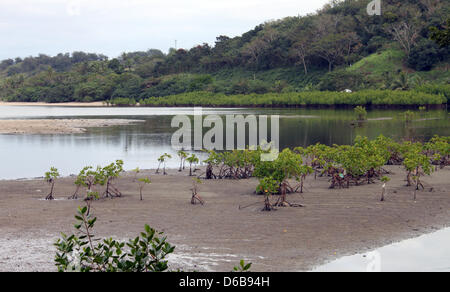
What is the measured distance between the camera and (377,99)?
65.6 meters

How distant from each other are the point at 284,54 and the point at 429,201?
321ft

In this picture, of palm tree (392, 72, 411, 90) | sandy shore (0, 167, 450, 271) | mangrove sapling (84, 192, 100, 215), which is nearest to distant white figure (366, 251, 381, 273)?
sandy shore (0, 167, 450, 271)

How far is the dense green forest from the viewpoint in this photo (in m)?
81.6

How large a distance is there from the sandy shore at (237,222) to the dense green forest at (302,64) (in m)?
58.8

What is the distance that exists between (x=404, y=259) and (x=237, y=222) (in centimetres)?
326

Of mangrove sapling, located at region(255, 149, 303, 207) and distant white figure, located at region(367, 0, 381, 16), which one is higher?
distant white figure, located at region(367, 0, 381, 16)

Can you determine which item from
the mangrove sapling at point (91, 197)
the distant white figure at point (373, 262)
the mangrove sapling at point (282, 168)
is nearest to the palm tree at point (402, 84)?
the mangrove sapling at point (282, 168)

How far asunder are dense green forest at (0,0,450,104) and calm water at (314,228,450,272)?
202ft

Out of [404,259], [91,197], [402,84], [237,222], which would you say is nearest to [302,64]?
[402,84]

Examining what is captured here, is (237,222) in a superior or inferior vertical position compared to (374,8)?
inferior

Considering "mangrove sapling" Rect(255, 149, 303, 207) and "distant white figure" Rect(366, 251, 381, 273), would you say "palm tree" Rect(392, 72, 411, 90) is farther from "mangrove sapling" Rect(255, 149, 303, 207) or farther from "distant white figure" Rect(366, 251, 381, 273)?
"distant white figure" Rect(366, 251, 381, 273)

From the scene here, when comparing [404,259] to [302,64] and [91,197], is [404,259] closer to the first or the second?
[91,197]

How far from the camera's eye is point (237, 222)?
32.9 ft
